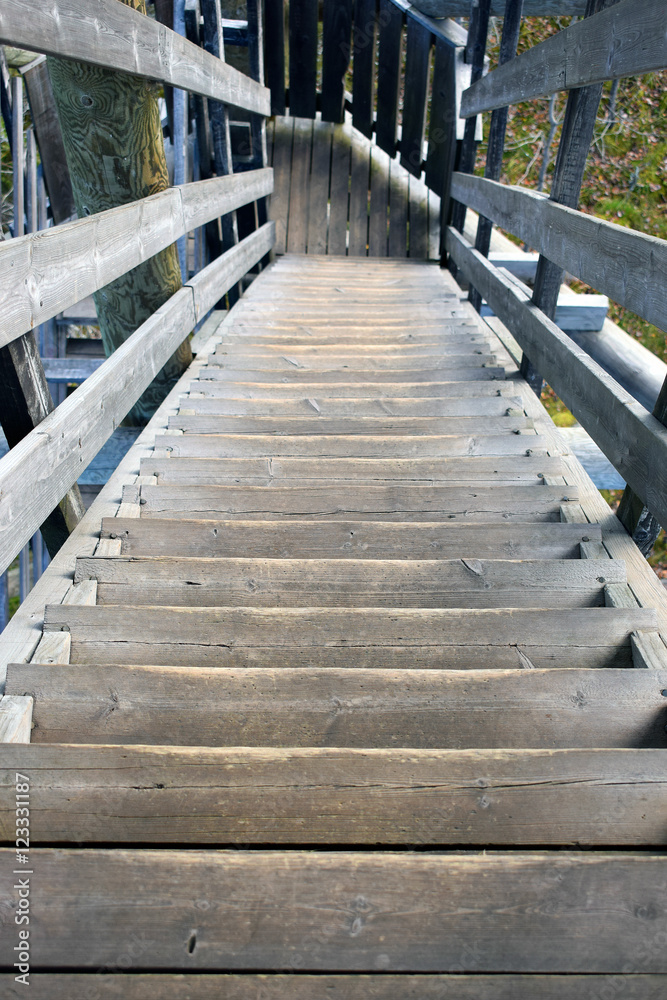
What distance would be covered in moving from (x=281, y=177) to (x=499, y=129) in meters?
3.04

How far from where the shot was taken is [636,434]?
1.84m

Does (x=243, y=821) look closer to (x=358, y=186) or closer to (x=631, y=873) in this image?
(x=631, y=873)

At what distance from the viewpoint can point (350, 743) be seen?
1338 mm

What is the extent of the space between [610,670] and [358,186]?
250 inches

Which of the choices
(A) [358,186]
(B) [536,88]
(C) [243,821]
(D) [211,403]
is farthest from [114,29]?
(A) [358,186]

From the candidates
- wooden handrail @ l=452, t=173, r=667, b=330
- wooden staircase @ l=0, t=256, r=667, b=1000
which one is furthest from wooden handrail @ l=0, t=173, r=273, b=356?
wooden handrail @ l=452, t=173, r=667, b=330

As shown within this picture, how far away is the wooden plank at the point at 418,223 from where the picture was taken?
6.73 metres

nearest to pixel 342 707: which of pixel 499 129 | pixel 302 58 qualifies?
pixel 499 129

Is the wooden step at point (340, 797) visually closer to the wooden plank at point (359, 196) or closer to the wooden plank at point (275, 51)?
the wooden plank at point (359, 196)

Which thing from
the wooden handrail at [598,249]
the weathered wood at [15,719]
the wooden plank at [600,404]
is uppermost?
the wooden handrail at [598,249]

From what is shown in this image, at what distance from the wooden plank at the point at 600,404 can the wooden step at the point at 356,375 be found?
0.88ft

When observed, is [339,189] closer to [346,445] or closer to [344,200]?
[344,200]

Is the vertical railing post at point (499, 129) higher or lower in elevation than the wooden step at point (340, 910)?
higher

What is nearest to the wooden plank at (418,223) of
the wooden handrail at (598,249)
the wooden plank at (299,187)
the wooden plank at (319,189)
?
the wooden plank at (319,189)
